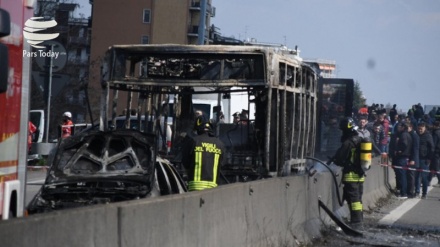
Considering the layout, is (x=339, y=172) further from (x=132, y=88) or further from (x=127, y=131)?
(x=127, y=131)

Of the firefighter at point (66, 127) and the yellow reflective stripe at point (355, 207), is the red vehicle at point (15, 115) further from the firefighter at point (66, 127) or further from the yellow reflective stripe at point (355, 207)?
the firefighter at point (66, 127)

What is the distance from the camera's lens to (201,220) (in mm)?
10383

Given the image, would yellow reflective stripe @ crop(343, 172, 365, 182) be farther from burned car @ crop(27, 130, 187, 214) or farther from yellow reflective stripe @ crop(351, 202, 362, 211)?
burned car @ crop(27, 130, 187, 214)

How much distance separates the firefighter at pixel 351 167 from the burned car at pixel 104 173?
6266 millimetres

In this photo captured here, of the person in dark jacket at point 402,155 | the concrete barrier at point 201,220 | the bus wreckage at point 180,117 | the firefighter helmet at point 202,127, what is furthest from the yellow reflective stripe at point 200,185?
the person in dark jacket at point 402,155

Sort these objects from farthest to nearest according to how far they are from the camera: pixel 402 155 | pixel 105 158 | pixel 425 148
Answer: pixel 425 148 < pixel 402 155 < pixel 105 158

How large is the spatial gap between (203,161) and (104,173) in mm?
1280

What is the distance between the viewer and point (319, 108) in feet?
107

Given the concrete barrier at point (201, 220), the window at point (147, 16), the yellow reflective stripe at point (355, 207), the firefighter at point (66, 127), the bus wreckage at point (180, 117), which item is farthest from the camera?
the window at point (147, 16)

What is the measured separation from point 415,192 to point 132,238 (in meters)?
22.7

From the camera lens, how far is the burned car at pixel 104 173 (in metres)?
12.8

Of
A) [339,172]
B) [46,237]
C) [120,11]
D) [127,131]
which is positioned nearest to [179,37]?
[120,11]

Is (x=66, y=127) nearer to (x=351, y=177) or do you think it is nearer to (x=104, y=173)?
(x=351, y=177)

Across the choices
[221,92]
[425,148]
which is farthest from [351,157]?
[425,148]
